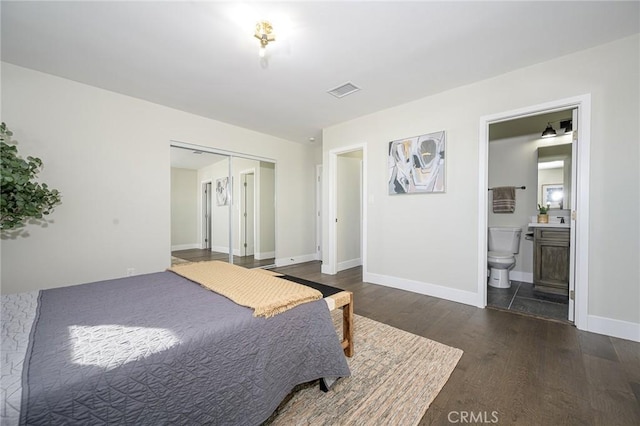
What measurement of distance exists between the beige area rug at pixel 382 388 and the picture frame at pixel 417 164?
A: 189 centimetres

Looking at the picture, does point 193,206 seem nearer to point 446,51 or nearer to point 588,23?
point 446,51

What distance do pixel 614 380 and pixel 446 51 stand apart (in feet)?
8.95

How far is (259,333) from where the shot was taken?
119 cm

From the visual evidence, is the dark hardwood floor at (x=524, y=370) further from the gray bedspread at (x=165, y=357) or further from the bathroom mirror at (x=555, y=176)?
the bathroom mirror at (x=555, y=176)

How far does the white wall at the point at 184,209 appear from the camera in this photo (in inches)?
156

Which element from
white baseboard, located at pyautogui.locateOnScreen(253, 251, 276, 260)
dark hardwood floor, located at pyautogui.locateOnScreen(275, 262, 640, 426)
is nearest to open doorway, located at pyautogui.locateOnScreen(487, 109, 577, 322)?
dark hardwood floor, located at pyautogui.locateOnScreen(275, 262, 640, 426)

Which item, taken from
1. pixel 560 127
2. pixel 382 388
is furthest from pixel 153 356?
pixel 560 127

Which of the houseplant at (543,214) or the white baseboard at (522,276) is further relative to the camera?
the white baseboard at (522,276)

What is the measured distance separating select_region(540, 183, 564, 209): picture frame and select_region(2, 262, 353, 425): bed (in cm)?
393

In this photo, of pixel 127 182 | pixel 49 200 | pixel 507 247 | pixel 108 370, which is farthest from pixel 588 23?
pixel 49 200

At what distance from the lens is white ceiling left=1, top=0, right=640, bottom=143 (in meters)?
1.82

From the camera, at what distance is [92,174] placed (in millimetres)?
2939

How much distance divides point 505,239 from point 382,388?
11.0ft

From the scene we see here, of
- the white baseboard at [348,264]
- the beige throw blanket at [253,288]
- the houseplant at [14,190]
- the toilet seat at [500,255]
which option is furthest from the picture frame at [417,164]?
the houseplant at [14,190]
